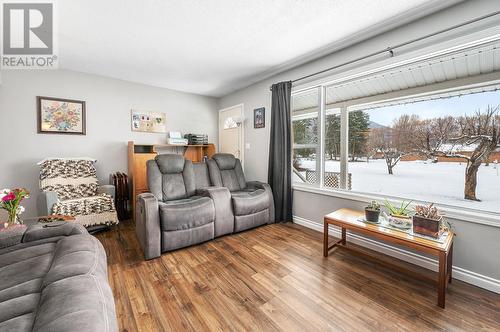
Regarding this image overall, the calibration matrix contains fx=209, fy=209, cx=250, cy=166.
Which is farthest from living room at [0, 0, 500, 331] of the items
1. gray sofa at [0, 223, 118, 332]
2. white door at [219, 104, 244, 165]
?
white door at [219, 104, 244, 165]

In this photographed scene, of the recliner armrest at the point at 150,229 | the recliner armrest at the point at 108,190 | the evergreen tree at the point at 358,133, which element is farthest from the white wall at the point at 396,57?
the recliner armrest at the point at 108,190

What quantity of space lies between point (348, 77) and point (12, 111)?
4.52m

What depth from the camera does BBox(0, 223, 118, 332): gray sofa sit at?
2.62 ft

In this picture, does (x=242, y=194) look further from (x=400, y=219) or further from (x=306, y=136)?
(x=400, y=219)

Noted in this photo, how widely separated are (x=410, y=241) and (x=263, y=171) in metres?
2.39

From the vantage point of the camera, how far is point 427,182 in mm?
2295

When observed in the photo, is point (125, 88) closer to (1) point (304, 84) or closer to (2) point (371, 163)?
(1) point (304, 84)

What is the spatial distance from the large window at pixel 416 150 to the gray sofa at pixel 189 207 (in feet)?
3.14

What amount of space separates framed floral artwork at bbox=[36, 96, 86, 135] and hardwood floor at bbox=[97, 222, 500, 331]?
85.2 inches

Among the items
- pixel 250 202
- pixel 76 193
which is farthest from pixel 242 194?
pixel 76 193

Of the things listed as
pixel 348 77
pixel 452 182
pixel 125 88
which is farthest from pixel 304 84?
pixel 125 88

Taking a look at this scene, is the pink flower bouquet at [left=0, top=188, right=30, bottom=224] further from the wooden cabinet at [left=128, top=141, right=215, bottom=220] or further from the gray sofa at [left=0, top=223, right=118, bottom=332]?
the wooden cabinet at [left=128, top=141, right=215, bottom=220]

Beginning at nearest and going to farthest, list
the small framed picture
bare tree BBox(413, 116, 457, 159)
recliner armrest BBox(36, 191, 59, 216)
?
bare tree BBox(413, 116, 457, 159) → recliner armrest BBox(36, 191, 59, 216) → the small framed picture

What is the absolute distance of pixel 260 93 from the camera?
12.3 feet
